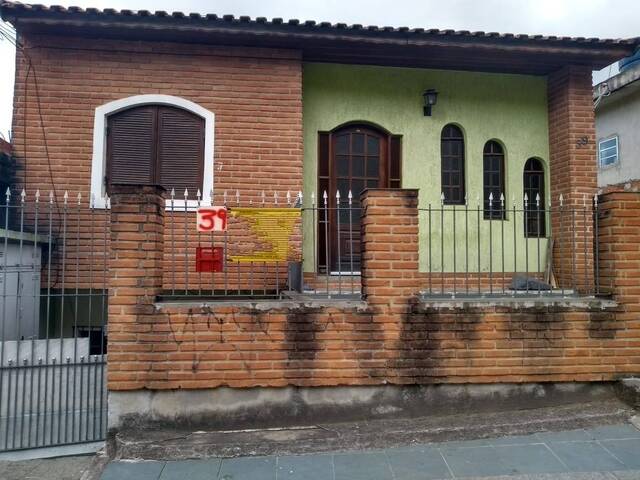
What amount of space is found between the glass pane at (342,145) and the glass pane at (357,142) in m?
0.09

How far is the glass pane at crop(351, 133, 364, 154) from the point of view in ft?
23.4

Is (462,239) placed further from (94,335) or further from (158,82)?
(94,335)

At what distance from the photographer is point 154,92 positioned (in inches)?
245

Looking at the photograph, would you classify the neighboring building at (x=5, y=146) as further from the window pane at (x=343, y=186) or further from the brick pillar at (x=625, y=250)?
the brick pillar at (x=625, y=250)

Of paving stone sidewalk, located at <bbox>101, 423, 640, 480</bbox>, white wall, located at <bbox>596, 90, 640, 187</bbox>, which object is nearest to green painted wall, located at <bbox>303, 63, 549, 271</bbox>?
paving stone sidewalk, located at <bbox>101, 423, 640, 480</bbox>

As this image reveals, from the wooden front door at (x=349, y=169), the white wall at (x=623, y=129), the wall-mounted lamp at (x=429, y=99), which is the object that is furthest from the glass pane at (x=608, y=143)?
the wooden front door at (x=349, y=169)

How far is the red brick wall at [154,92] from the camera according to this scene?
605 cm

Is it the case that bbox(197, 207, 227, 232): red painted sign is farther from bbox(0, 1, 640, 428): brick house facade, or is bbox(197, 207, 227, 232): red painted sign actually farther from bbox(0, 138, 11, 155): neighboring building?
bbox(0, 138, 11, 155): neighboring building

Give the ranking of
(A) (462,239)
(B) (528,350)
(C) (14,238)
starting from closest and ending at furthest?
1. (B) (528,350)
2. (C) (14,238)
3. (A) (462,239)

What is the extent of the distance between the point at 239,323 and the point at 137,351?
2.87 ft

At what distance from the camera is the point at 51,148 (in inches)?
239

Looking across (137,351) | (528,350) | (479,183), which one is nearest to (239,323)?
(137,351)

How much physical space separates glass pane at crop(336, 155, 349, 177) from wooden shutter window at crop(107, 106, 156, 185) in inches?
102

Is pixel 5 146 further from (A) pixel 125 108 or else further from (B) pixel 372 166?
(B) pixel 372 166
